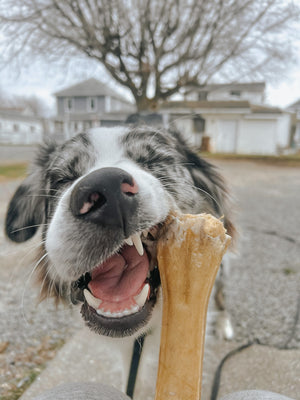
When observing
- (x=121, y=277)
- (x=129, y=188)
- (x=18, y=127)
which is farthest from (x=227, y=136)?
(x=18, y=127)

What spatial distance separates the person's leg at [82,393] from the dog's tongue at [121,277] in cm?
37

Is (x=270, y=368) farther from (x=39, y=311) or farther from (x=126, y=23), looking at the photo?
(x=126, y=23)

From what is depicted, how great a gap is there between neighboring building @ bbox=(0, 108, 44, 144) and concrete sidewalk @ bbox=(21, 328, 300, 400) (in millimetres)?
35266

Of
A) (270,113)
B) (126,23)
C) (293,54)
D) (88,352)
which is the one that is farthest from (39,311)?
(270,113)

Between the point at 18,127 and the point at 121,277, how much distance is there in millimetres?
55875

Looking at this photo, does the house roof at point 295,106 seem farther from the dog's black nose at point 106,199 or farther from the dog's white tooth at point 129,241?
the dog's black nose at point 106,199

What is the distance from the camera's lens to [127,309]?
151cm

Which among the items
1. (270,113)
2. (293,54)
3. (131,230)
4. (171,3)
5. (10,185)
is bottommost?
(10,185)

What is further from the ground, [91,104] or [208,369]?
[91,104]

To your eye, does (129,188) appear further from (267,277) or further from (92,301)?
(267,277)

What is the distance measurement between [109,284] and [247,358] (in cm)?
152

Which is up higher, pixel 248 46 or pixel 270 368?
pixel 248 46

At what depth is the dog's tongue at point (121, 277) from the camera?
61.1 inches

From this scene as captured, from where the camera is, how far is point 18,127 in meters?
51.6
